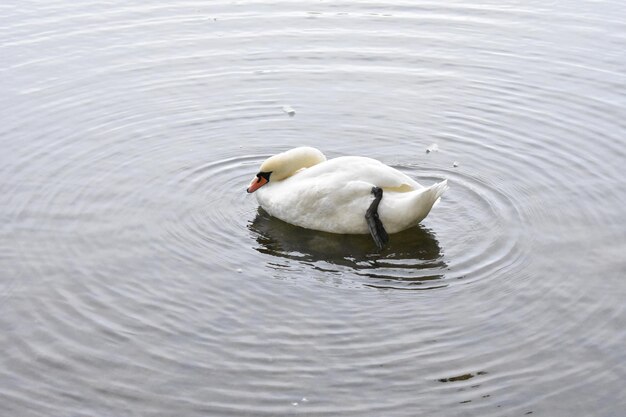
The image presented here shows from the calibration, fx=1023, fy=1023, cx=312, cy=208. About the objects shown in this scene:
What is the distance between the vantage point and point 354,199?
31.2 feet

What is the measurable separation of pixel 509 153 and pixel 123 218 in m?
4.33

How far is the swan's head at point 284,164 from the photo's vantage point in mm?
10188

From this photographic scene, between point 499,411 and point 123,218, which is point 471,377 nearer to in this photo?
point 499,411

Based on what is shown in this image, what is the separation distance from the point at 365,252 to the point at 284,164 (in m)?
1.40

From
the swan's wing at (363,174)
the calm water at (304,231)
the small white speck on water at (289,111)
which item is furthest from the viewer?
the small white speck on water at (289,111)

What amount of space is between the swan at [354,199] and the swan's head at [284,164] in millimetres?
198

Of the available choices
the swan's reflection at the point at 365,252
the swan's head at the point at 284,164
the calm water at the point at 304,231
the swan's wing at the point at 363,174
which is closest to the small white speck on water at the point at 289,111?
the calm water at the point at 304,231

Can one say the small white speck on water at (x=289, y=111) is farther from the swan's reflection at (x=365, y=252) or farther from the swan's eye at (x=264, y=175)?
the swan's reflection at (x=365, y=252)

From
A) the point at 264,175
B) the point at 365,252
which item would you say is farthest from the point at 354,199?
the point at 264,175

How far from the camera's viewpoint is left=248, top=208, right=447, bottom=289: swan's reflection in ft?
29.2

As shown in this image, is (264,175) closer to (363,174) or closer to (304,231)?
(304,231)

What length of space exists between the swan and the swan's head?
198 millimetres

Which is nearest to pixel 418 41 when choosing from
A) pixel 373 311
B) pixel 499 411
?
pixel 373 311

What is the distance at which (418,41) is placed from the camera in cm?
1516
